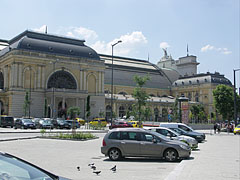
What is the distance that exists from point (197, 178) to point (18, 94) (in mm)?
67874

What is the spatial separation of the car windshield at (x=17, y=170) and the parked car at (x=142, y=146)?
34.7 feet

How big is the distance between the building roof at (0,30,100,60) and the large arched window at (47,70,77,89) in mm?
5113

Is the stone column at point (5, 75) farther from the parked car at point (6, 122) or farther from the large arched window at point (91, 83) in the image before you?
the parked car at point (6, 122)

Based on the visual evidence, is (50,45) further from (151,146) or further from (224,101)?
(151,146)

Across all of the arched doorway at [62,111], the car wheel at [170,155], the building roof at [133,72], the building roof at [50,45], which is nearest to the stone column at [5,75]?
the building roof at [50,45]

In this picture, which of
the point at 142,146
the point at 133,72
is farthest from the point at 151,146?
the point at 133,72

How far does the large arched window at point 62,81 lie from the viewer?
79700 millimetres

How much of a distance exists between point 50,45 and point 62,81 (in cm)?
926

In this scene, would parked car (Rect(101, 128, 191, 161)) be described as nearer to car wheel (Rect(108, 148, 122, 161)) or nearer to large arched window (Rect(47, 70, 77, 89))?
car wheel (Rect(108, 148, 122, 161))

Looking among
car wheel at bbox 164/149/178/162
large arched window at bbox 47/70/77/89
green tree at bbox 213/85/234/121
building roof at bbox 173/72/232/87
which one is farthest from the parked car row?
building roof at bbox 173/72/232/87

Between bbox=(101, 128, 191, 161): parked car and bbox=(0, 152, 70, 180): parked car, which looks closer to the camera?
bbox=(0, 152, 70, 180): parked car

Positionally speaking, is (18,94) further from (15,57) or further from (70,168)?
(70,168)

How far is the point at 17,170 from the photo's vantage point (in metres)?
4.52

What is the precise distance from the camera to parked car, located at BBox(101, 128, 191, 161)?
589 inches
